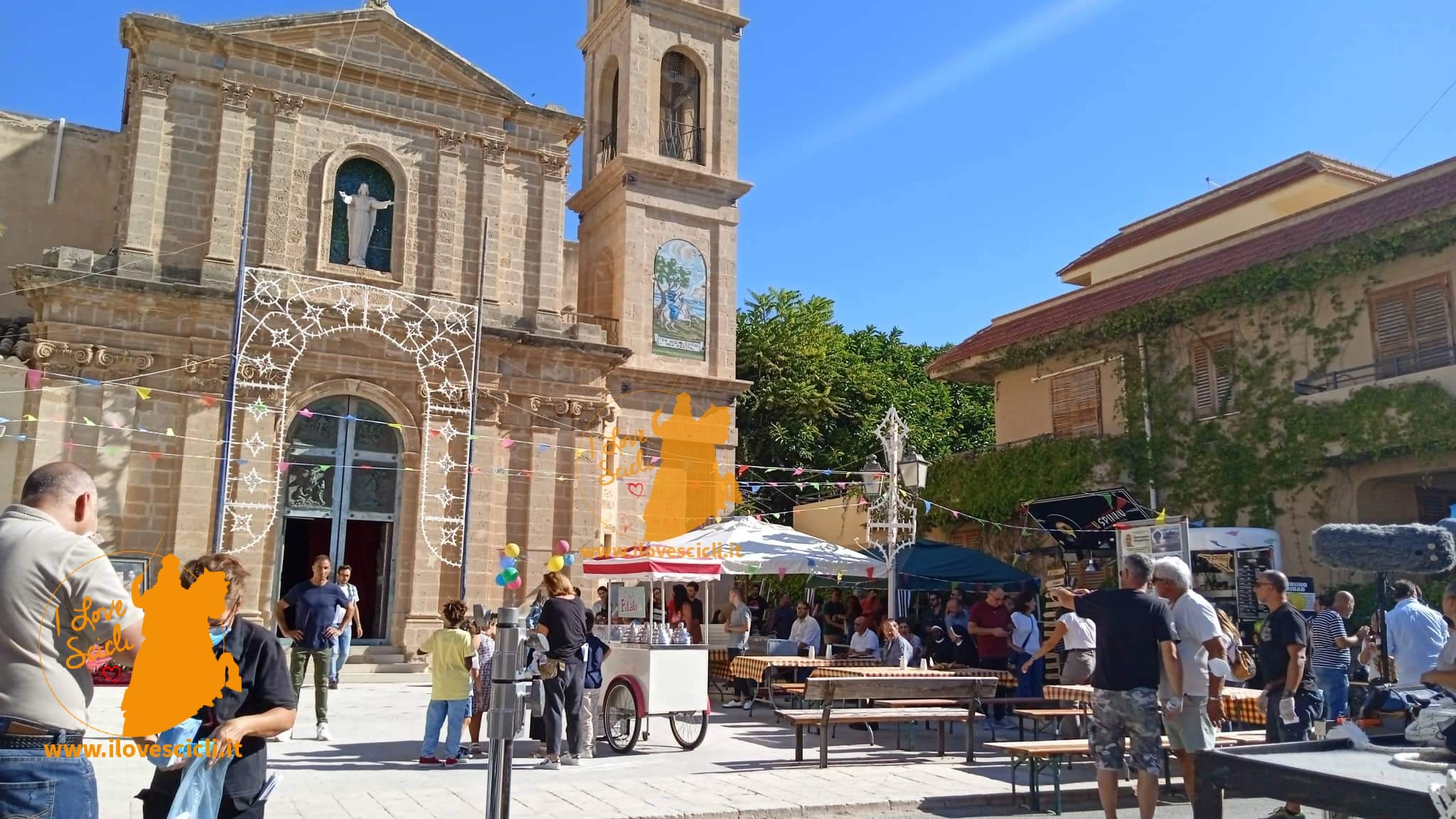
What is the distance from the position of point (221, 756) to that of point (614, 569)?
10.1 meters

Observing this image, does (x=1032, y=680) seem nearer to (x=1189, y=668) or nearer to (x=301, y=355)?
(x=1189, y=668)

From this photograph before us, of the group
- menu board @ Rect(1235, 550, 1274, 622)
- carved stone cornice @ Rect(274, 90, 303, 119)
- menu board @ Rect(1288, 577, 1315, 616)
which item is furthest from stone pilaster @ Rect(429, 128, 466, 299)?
menu board @ Rect(1288, 577, 1315, 616)

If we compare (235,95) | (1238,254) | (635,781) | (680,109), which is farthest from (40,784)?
(680,109)

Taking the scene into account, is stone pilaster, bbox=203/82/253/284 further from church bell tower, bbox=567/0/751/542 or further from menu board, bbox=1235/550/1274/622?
menu board, bbox=1235/550/1274/622

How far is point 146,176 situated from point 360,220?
3795 mm

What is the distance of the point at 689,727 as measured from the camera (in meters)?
11.5

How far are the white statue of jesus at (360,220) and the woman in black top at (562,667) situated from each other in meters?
13.3

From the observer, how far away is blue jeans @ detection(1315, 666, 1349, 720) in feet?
32.5

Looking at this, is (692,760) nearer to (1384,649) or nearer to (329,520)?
(1384,649)

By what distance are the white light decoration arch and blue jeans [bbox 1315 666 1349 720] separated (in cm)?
1498

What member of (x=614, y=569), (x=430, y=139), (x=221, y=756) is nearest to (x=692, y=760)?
(x=614, y=569)

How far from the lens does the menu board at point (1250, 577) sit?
15.7 m

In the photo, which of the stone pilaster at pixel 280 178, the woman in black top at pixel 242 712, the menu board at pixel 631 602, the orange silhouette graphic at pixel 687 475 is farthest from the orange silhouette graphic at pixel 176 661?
the orange silhouette graphic at pixel 687 475

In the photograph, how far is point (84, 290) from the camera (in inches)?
732
